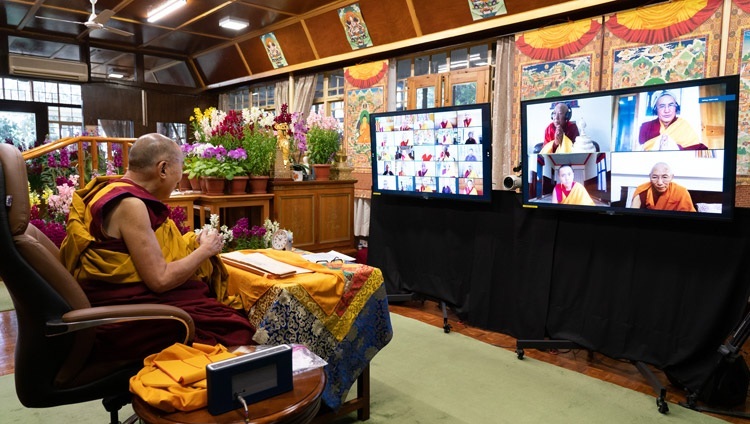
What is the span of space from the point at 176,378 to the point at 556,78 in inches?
172

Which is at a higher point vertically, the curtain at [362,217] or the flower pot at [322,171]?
the flower pot at [322,171]

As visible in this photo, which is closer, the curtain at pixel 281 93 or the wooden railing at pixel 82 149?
the wooden railing at pixel 82 149

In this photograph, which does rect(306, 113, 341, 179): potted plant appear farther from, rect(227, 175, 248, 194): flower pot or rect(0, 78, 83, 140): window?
rect(0, 78, 83, 140): window

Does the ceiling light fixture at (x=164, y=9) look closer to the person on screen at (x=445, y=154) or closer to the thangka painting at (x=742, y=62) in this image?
→ the person on screen at (x=445, y=154)

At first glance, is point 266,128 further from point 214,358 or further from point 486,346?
point 214,358

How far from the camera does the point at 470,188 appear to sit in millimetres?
3633

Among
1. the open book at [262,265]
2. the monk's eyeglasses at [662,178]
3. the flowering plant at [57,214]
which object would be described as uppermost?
the monk's eyeglasses at [662,178]

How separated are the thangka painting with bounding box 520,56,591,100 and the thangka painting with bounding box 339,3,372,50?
2247 mm

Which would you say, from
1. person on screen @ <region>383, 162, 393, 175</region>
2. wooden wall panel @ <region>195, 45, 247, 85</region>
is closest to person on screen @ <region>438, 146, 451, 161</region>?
person on screen @ <region>383, 162, 393, 175</region>

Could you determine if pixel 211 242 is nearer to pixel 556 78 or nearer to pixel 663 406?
pixel 663 406

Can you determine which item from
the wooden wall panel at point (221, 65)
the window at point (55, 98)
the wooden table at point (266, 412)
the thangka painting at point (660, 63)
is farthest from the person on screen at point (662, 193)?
the window at point (55, 98)

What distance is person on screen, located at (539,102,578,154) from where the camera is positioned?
2.97m

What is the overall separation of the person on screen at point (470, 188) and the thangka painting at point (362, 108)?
118 inches

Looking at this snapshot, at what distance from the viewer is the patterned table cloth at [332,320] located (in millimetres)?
1850
